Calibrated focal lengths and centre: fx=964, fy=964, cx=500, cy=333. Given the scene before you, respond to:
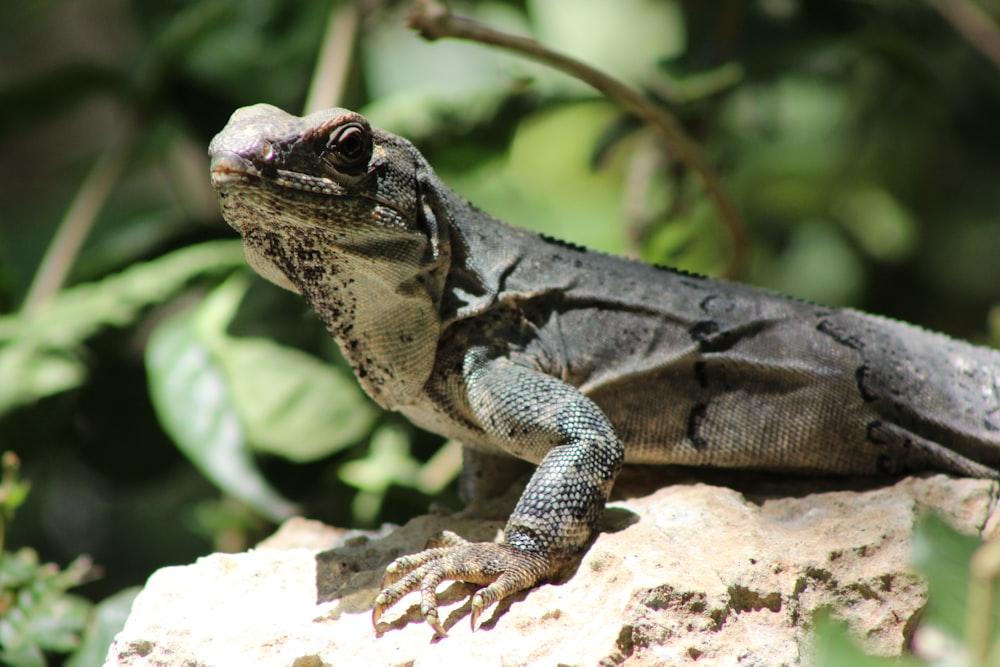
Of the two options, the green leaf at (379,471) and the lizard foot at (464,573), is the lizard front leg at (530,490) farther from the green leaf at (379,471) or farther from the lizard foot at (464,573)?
the green leaf at (379,471)

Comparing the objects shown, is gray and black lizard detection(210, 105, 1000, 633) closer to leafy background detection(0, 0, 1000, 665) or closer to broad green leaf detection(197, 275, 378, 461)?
broad green leaf detection(197, 275, 378, 461)

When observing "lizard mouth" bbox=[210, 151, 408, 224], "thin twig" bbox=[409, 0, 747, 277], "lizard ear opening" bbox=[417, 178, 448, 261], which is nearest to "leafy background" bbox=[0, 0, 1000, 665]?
"thin twig" bbox=[409, 0, 747, 277]

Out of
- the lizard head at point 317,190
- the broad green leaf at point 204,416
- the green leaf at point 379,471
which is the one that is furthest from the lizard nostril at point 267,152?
the green leaf at point 379,471

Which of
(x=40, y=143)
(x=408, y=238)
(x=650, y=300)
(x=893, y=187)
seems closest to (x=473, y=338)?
(x=408, y=238)

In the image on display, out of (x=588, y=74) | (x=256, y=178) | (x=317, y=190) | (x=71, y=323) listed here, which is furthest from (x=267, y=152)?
(x=71, y=323)

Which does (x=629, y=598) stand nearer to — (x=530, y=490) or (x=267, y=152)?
(x=530, y=490)
